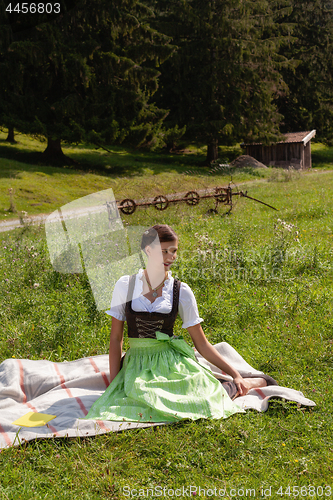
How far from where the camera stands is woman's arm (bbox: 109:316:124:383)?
3924 mm

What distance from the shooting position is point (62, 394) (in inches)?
167

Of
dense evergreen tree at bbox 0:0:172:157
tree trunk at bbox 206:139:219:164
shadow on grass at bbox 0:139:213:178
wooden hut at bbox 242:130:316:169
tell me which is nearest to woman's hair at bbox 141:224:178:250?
shadow on grass at bbox 0:139:213:178

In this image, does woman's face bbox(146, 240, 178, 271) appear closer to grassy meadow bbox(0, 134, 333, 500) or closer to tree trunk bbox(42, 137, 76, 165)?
grassy meadow bbox(0, 134, 333, 500)

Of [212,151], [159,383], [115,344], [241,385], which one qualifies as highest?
[212,151]

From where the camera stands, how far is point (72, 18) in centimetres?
2481

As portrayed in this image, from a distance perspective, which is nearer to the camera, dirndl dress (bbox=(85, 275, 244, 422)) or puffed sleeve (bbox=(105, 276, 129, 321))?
dirndl dress (bbox=(85, 275, 244, 422))

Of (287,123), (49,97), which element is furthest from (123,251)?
(287,123)

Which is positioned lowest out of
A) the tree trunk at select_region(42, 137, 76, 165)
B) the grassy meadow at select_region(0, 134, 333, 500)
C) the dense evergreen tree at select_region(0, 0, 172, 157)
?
the grassy meadow at select_region(0, 134, 333, 500)

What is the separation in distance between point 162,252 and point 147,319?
0.63 meters

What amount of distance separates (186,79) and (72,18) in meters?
11.4

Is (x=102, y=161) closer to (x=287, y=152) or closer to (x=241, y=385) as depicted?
(x=287, y=152)

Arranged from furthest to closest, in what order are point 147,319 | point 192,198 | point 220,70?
point 220,70 → point 192,198 → point 147,319

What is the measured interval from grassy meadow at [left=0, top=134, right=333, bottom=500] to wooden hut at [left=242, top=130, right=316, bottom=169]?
897 inches

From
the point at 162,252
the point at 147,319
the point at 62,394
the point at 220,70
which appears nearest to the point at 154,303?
the point at 147,319
